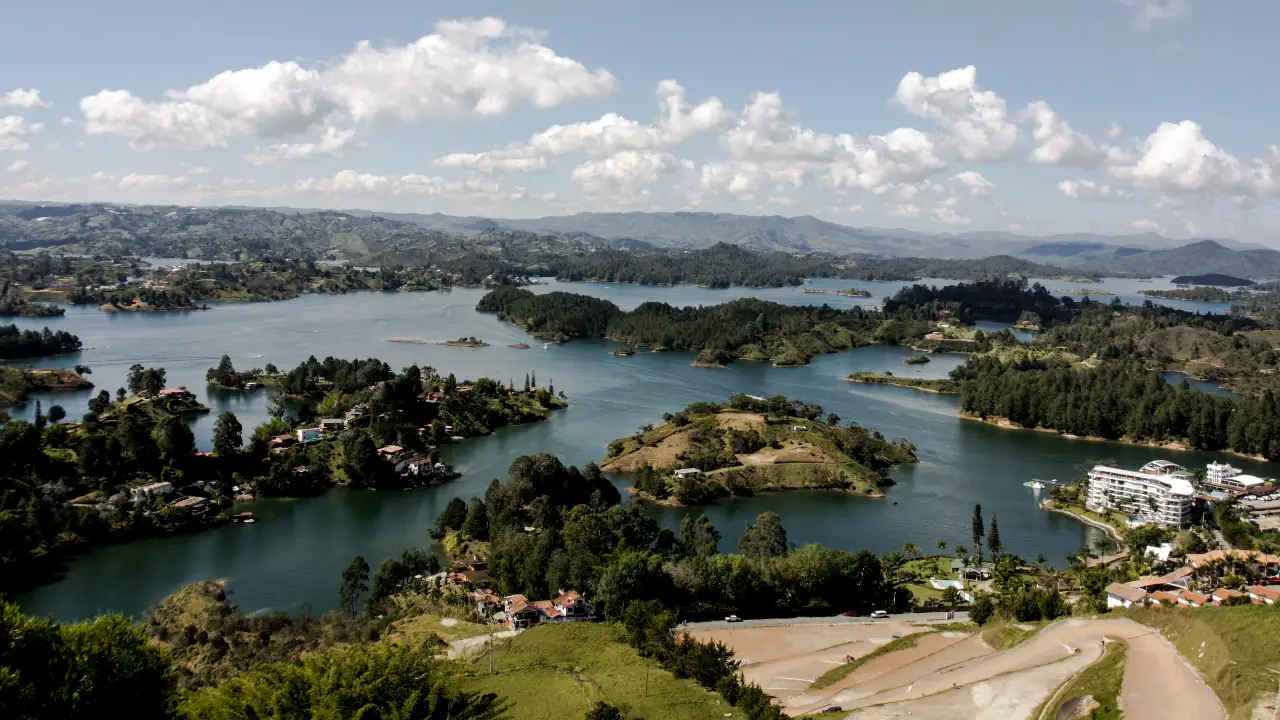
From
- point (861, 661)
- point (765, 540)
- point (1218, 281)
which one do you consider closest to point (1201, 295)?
point (1218, 281)

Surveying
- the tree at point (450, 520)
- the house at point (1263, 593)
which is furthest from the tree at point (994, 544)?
the tree at point (450, 520)

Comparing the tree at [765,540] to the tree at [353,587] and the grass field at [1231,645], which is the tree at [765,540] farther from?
the tree at [353,587]

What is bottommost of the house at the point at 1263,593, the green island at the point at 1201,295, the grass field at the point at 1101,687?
the house at the point at 1263,593

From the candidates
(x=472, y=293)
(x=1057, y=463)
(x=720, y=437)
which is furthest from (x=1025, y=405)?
(x=472, y=293)

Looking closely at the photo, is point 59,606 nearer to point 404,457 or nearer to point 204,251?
point 404,457

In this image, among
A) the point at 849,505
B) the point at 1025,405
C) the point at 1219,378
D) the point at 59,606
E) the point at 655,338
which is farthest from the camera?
the point at 655,338

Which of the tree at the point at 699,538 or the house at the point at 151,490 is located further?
the house at the point at 151,490

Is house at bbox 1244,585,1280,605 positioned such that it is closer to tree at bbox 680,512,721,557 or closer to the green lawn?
the green lawn

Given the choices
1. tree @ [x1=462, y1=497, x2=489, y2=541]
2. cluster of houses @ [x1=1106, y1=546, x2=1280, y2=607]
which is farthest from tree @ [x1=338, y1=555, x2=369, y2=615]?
cluster of houses @ [x1=1106, y1=546, x2=1280, y2=607]
